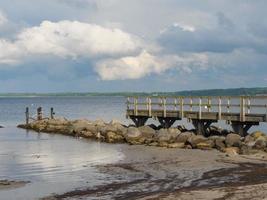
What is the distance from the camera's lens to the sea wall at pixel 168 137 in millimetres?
26969

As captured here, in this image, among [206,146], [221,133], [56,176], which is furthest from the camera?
[221,133]

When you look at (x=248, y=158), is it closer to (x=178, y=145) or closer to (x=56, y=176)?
(x=178, y=145)

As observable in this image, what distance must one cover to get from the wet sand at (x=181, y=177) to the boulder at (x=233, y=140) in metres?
1.40

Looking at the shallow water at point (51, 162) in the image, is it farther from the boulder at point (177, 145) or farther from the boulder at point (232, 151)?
the boulder at point (232, 151)

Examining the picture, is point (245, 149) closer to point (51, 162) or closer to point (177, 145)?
point (177, 145)

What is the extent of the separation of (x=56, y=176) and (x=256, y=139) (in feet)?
37.2

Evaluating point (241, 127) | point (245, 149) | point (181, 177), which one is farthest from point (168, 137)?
point (181, 177)

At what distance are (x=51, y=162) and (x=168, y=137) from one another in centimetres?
912

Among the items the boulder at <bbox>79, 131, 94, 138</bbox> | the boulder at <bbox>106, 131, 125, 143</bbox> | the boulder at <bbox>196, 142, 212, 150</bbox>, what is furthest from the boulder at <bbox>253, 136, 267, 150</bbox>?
the boulder at <bbox>79, 131, 94, 138</bbox>

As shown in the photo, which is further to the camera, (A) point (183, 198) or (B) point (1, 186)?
(B) point (1, 186)

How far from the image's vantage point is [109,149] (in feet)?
101

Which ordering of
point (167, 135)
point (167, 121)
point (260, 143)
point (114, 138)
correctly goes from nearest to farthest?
point (260, 143) < point (167, 135) < point (114, 138) < point (167, 121)

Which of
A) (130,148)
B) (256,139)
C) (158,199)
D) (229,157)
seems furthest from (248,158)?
(158,199)

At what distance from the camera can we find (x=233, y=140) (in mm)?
28188
